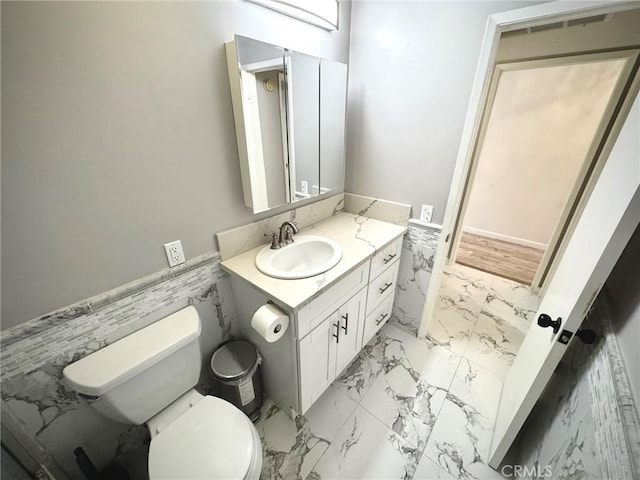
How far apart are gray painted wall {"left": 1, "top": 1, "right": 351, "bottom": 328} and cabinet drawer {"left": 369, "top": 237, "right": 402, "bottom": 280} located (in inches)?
35.9

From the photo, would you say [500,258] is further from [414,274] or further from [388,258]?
[388,258]

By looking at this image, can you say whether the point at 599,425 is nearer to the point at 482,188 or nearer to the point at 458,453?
the point at 458,453

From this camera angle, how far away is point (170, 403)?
1.03m

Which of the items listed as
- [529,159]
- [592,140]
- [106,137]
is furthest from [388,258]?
[529,159]

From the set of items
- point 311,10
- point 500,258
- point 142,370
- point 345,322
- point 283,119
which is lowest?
point 500,258

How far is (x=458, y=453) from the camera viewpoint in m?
1.20

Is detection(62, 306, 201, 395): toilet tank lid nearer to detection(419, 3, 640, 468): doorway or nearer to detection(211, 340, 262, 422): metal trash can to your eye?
detection(211, 340, 262, 422): metal trash can

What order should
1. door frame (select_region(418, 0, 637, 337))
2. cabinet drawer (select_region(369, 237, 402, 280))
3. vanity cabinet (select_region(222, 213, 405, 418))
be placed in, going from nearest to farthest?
door frame (select_region(418, 0, 637, 337)) < vanity cabinet (select_region(222, 213, 405, 418)) < cabinet drawer (select_region(369, 237, 402, 280))

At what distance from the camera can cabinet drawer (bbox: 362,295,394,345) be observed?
62.3 inches

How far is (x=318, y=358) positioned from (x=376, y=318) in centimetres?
61

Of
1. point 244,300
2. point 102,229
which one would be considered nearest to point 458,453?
point 244,300

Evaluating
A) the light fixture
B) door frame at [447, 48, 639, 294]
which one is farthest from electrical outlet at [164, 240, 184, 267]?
door frame at [447, 48, 639, 294]

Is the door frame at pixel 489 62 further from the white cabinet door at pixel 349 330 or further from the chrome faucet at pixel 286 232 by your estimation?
the chrome faucet at pixel 286 232

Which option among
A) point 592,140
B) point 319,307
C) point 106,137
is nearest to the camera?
point 106,137
